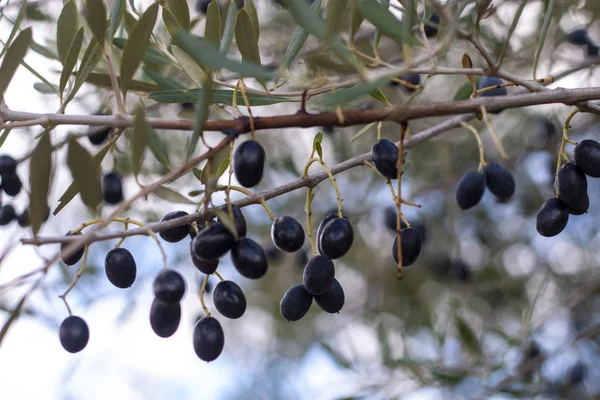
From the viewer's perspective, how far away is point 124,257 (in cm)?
124

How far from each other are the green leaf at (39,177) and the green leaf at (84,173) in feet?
0.15

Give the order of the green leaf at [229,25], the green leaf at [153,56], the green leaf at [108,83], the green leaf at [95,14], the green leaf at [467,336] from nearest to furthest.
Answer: the green leaf at [95,14]
the green leaf at [229,25]
the green leaf at [153,56]
the green leaf at [108,83]
the green leaf at [467,336]

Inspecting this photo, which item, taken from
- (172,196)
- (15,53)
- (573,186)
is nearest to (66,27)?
(15,53)

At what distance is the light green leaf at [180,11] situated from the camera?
1343 millimetres

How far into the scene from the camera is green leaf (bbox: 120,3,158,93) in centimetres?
108

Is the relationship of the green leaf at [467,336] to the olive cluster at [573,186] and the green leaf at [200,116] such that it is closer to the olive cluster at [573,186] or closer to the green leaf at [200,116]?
the olive cluster at [573,186]

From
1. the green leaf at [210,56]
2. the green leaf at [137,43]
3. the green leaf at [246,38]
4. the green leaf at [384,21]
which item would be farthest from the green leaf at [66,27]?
the green leaf at [384,21]

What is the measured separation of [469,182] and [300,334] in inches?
135

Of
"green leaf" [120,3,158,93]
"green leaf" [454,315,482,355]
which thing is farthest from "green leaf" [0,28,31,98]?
"green leaf" [454,315,482,355]

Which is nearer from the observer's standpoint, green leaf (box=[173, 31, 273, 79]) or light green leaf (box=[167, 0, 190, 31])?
green leaf (box=[173, 31, 273, 79])

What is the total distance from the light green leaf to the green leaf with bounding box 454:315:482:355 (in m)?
1.76

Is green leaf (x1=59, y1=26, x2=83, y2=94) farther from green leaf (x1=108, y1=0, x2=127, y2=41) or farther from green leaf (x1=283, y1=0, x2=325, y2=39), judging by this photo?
green leaf (x1=283, y1=0, x2=325, y2=39)

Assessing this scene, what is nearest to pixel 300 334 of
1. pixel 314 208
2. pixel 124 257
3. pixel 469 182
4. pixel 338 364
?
pixel 314 208

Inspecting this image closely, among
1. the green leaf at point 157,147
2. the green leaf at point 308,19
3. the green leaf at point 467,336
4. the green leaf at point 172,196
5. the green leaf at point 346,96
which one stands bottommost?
the green leaf at point 172,196
